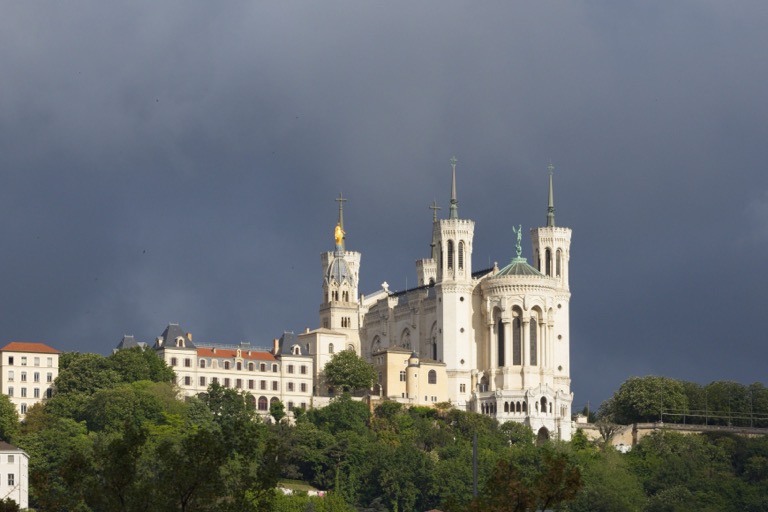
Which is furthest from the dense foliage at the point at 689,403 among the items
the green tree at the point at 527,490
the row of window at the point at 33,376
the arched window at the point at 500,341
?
the green tree at the point at 527,490

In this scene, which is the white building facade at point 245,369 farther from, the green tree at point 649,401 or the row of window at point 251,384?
the green tree at point 649,401

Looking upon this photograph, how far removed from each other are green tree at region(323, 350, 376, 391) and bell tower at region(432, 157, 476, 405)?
19.0ft

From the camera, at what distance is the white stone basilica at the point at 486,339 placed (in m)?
138

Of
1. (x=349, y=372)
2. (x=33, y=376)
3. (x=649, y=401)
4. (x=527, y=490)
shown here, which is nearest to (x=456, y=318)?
(x=349, y=372)

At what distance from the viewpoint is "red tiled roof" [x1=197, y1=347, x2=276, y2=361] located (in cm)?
14088

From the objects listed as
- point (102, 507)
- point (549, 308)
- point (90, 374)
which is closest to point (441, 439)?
point (549, 308)

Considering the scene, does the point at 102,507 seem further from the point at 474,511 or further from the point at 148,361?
the point at 148,361

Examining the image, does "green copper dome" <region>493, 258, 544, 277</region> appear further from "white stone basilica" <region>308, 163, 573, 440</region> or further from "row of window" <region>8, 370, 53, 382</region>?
"row of window" <region>8, 370, 53, 382</region>

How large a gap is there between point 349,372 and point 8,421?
27.6m

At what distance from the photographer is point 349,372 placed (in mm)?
140375

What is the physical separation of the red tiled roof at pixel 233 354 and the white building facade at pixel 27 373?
39.3 feet

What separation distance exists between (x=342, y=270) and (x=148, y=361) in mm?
23239

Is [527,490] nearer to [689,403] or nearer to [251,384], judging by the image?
[251,384]

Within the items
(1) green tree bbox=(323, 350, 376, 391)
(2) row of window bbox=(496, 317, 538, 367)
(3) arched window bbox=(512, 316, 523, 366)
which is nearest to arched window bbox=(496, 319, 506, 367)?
(2) row of window bbox=(496, 317, 538, 367)
